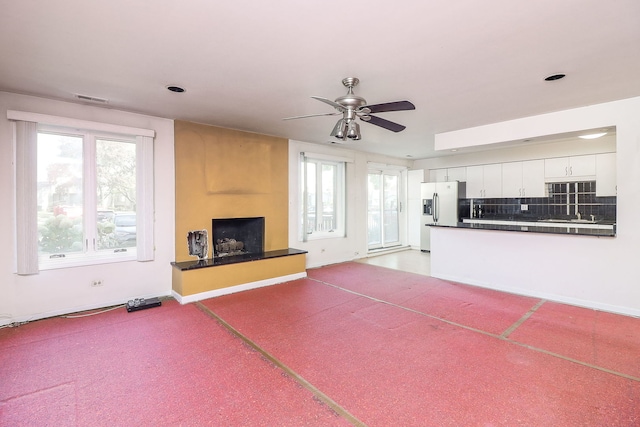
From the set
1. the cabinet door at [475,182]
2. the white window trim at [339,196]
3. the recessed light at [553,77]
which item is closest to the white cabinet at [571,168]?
the cabinet door at [475,182]

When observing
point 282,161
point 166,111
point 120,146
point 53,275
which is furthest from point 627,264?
point 53,275

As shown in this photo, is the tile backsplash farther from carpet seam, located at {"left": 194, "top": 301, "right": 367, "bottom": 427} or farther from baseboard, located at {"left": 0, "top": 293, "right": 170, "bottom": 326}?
baseboard, located at {"left": 0, "top": 293, "right": 170, "bottom": 326}

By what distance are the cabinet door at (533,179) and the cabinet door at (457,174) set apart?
124 centimetres

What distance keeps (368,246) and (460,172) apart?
2922mm

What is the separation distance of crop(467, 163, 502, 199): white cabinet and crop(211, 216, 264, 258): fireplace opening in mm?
5048

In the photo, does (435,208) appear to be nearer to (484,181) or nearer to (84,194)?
(484,181)

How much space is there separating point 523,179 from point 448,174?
1.69 meters

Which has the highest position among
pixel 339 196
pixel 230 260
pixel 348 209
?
pixel 339 196

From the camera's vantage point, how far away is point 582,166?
5.38 metres

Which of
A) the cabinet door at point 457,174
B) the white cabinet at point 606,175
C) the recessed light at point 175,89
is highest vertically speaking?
the recessed light at point 175,89

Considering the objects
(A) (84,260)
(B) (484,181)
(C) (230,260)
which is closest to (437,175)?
(B) (484,181)

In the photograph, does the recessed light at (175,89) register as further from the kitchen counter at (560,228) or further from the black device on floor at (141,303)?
the kitchen counter at (560,228)

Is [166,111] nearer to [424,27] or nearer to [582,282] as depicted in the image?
[424,27]

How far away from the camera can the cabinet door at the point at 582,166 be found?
529 cm
